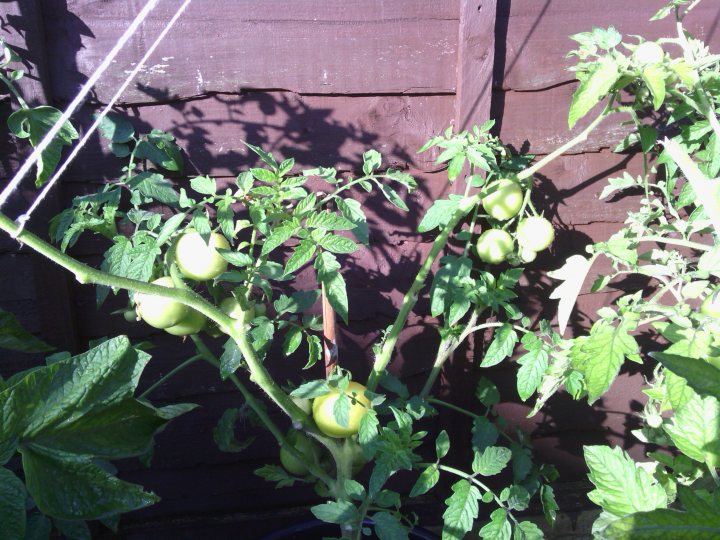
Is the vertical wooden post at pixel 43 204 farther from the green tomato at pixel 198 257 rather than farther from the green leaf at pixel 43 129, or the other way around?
the green tomato at pixel 198 257

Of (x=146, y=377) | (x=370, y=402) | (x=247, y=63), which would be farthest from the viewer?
(x=146, y=377)

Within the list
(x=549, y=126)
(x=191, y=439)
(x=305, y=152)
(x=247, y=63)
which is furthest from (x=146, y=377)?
(x=549, y=126)

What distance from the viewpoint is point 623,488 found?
1.82ft

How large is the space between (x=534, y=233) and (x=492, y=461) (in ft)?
1.66

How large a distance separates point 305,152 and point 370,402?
0.64 m

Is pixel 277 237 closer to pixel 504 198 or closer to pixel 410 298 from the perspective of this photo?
pixel 410 298

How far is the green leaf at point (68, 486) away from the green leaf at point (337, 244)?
1.58ft

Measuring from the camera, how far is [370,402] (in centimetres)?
103

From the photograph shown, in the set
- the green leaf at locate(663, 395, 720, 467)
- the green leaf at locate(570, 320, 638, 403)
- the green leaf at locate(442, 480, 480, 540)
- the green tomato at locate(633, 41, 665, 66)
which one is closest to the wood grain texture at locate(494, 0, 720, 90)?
the green tomato at locate(633, 41, 665, 66)

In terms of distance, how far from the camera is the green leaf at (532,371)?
1.15m

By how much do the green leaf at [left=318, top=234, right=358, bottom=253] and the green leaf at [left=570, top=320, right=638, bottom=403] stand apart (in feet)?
1.42

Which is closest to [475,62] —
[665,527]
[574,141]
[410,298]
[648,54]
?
[574,141]

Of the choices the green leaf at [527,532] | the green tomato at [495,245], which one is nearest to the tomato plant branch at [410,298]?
the green tomato at [495,245]

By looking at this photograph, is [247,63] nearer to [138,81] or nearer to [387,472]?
[138,81]
